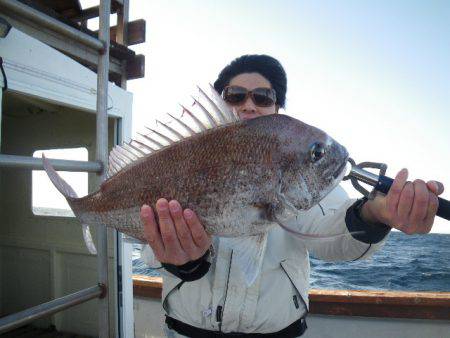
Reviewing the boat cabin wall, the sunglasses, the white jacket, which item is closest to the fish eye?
the white jacket

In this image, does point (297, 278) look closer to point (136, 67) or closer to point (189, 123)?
point (189, 123)

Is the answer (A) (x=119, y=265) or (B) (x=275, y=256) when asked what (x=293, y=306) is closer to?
(B) (x=275, y=256)

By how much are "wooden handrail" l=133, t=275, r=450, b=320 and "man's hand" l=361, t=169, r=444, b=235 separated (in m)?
3.14

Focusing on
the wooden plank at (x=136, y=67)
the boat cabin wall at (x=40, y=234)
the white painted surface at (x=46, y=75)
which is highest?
the wooden plank at (x=136, y=67)

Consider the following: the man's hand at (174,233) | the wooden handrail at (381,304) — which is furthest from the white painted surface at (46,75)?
the wooden handrail at (381,304)

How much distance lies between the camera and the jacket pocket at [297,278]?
6.77 ft

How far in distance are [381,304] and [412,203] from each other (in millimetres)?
3410

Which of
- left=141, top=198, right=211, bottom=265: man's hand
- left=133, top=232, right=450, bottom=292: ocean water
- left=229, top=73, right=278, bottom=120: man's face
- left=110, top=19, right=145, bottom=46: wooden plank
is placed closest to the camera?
left=141, top=198, right=211, bottom=265: man's hand

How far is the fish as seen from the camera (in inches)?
65.1

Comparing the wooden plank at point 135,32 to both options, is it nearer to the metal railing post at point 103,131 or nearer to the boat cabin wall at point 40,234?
the boat cabin wall at point 40,234

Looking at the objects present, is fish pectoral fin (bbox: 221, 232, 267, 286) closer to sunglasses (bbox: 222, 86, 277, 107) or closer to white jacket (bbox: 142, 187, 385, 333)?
white jacket (bbox: 142, 187, 385, 333)

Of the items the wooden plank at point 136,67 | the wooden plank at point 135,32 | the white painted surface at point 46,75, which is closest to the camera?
the white painted surface at point 46,75

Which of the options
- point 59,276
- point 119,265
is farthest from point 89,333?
point 119,265

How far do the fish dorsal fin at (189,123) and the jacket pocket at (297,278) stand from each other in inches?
39.3
